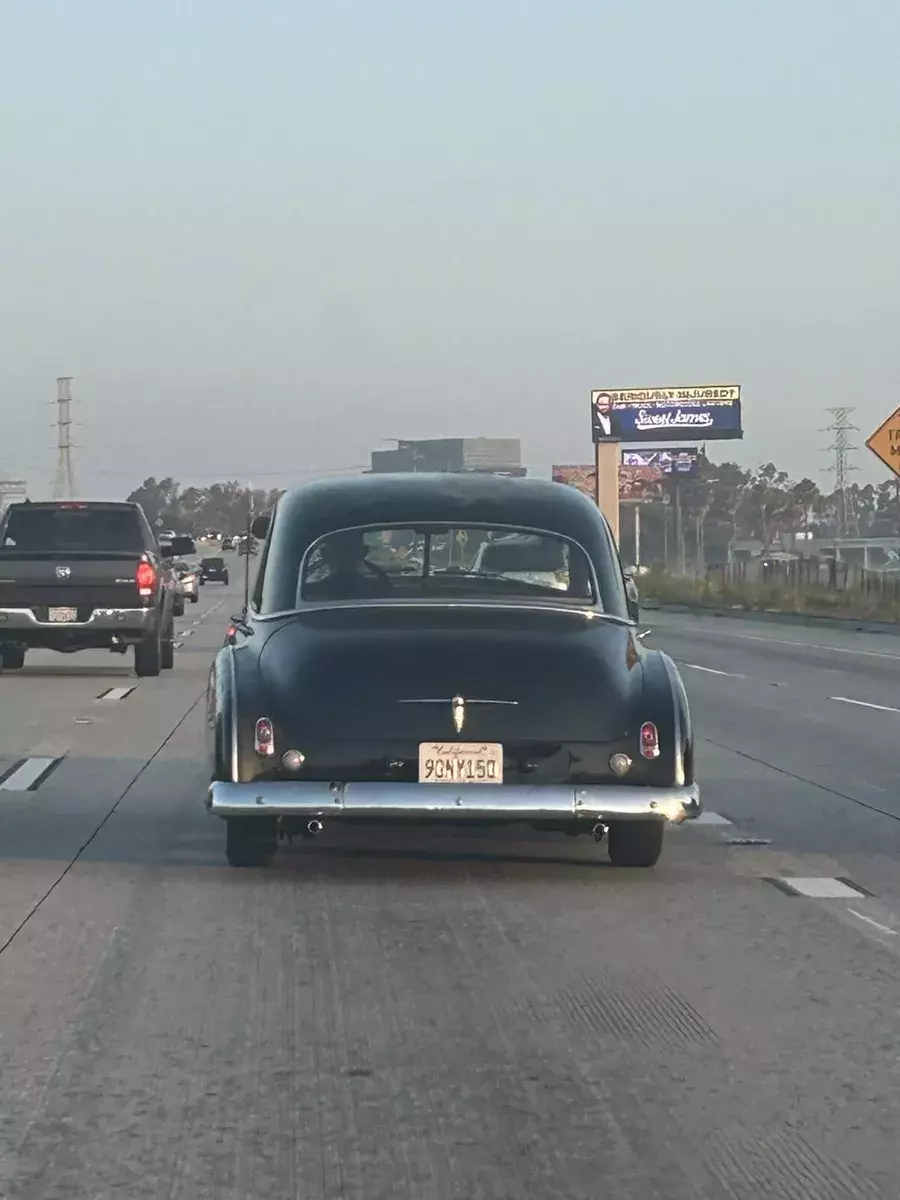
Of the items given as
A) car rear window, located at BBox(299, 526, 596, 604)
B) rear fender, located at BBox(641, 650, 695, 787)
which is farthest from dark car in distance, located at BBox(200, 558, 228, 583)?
rear fender, located at BBox(641, 650, 695, 787)

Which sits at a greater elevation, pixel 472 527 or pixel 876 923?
pixel 472 527

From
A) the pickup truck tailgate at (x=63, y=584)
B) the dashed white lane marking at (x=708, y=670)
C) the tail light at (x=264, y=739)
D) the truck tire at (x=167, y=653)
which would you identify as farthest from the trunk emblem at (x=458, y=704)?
the dashed white lane marking at (x=708, y=670)

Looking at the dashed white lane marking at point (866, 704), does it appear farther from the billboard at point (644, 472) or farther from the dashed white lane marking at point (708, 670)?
the billboard at point (644, 472)

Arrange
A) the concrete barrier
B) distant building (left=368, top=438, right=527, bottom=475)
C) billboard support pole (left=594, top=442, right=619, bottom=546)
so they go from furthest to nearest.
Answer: distant building (left=368, top=438, right=527, bottom=475) → billboard support pole (left=594, top=442, right=619, bottom=546) → the concrete barrier

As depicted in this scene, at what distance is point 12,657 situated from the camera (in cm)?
2517

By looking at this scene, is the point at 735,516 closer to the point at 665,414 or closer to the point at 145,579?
the point at 665,414

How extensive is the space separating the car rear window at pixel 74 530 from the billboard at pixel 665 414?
7957cm

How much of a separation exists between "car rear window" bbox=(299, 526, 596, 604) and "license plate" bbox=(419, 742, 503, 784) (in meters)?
1.35

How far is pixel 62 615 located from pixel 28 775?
945 cm

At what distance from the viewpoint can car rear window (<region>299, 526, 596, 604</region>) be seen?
9852 mm

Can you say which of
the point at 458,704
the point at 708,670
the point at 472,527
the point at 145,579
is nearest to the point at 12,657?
the point at 145,579

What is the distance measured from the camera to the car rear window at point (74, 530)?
2400cm

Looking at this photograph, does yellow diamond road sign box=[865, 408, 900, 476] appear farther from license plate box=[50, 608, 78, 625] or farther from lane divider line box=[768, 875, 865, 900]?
lane divider line box=[768, 875, 865, 900]

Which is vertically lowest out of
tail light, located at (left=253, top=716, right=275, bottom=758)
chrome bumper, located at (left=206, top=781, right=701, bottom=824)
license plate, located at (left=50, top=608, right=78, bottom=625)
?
chrome bumper, located at (left=206, top=781, right=701, bottom=824)
